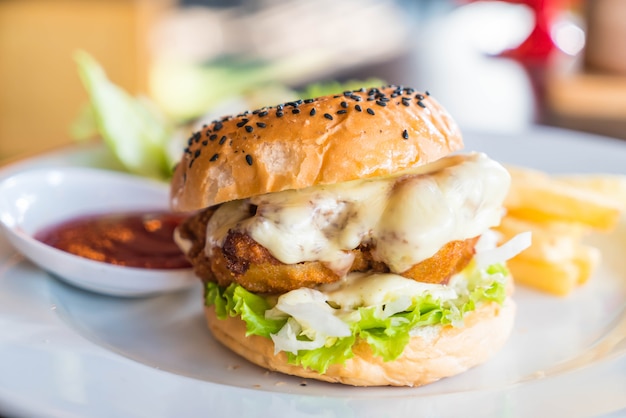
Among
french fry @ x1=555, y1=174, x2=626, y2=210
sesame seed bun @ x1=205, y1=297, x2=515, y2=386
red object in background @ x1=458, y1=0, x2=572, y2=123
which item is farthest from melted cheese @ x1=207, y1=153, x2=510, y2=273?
red object in background @ x1=458, y1=0, x2=572, y2=123

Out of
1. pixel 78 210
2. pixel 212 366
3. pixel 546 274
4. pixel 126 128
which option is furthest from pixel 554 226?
pixel 126 128

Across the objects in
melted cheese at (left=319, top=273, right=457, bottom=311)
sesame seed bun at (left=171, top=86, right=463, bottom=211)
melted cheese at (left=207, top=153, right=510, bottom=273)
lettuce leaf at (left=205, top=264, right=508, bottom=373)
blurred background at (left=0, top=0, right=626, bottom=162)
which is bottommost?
blurred background at (left=0, top=0, right=626, bottom=162)

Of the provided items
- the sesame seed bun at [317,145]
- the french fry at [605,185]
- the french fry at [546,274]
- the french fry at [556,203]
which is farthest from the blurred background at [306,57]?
the sesame seed bun at [317,145]

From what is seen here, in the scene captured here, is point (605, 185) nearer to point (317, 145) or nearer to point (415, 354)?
point (415, 354)

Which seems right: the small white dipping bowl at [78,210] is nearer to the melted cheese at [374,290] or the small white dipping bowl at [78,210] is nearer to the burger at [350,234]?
the burger at [350,234]

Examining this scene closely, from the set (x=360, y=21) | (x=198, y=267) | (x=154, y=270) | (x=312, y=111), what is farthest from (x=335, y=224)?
(x=360, y=21)

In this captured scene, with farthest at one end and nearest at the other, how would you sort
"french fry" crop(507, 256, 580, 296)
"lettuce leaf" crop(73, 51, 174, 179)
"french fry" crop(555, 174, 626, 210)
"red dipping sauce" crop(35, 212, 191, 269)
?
1. "lettuce leaf" crop(73, 51, 174, 179)
2. "french fry" crop(555, 174, 626, 210)
3. "french fry" crop(507, 256, 580, 296)
4. "red dipping sauce" crop(35, 212, 191, 269)

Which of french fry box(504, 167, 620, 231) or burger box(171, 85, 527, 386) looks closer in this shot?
burger box(171, 85, 527, 386)

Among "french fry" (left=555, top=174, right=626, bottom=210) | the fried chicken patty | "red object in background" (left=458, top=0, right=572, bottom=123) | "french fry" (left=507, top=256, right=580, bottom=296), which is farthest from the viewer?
"red object in background" (left=458, top=0, right=572, bottom=123)

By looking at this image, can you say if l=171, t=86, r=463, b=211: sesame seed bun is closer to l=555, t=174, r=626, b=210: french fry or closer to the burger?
the burger

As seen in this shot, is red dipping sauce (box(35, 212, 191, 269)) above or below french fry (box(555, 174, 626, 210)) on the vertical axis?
below
